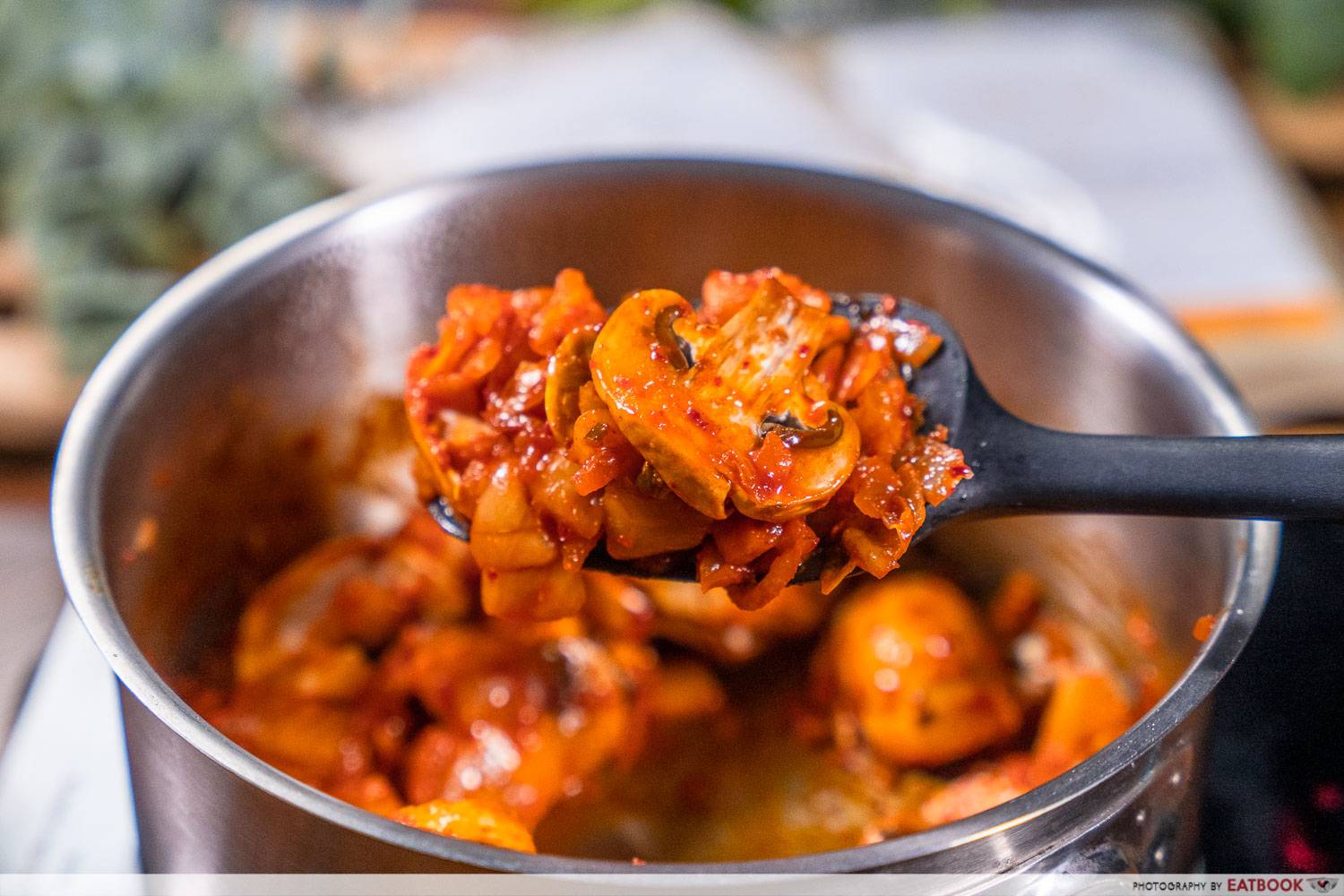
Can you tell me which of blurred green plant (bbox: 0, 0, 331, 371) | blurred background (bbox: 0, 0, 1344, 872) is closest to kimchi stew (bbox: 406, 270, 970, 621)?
blurred background (bbox: 0, 0, 1344, 872)

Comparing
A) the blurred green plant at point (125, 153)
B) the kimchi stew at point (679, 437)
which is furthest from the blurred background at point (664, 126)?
the kimchi stew at point (679, 437)

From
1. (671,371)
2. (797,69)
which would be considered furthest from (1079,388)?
(797,69)

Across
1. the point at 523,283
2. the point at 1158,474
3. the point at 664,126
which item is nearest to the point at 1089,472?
the point at 1158,474

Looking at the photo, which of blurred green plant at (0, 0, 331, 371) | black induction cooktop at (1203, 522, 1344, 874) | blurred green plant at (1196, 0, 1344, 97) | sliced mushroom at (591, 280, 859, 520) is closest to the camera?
sliced mushroom at (591, 280, 859, 520)

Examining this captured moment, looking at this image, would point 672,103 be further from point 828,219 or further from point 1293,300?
point 828,219

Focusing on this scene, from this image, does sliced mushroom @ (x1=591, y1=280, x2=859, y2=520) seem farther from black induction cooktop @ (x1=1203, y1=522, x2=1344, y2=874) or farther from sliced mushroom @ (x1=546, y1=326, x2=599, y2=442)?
black induction cooktop @ (x1=1203, y1=522, x2=1344, y2=874)

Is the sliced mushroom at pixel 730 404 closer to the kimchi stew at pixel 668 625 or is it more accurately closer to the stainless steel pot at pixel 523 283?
the kimchi stew at pixel 668 625
